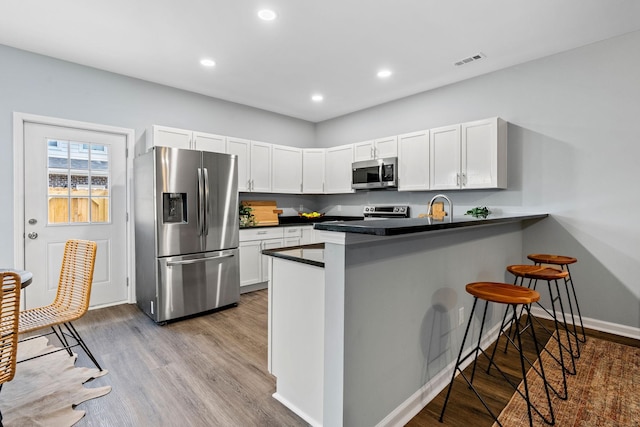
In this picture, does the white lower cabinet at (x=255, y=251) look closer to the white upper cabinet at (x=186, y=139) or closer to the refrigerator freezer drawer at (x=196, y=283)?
the refrigerator freezer drawer at (x=196, y=283)

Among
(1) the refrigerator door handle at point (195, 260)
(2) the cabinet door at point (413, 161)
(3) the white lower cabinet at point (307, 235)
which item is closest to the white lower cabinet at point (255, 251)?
(3) the white lower cabinet at point (307, 235)

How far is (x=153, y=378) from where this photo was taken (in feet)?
7.32

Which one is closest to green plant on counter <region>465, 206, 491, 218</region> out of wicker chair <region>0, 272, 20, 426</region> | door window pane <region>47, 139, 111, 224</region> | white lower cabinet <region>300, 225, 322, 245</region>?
white lower cabinet <region>300, 225, 322, 245</region>

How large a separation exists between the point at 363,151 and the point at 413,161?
0.93 m

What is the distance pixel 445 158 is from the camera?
3893 mm

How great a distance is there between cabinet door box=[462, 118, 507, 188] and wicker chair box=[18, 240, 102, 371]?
3789mm

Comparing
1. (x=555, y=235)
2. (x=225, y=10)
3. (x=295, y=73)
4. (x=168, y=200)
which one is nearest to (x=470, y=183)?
(x=555, y=235)

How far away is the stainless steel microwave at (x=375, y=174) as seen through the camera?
4.43 metres

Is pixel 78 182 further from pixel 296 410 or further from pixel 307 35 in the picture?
pixel 296 410

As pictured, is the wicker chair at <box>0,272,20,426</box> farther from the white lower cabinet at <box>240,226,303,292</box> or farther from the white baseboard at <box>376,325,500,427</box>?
the white lower cabinet at <box>240,226,303,292</box>

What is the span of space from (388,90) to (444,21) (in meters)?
1.65

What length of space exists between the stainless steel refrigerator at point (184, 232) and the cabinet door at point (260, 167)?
0.94m

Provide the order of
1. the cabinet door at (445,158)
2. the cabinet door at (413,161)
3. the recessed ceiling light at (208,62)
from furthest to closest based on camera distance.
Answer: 1. the cabinet door at (413,161)
2. the cabinet door at (445,158)
3. the recessed ceiling light at (208,62)

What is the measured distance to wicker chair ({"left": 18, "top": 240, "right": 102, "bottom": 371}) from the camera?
217 centimetres
